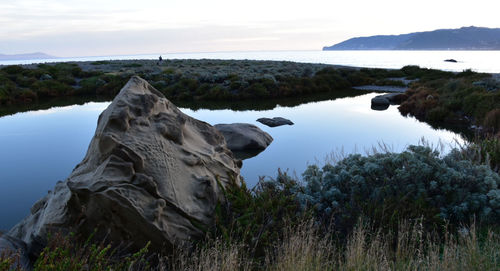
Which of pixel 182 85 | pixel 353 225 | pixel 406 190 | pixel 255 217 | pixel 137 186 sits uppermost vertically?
pixel 182 85

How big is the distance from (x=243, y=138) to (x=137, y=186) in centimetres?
951

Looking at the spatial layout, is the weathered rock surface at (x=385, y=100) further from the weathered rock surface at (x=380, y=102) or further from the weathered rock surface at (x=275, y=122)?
the weathered rock surface at (x=275, y=122)

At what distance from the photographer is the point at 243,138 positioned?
1507 cm

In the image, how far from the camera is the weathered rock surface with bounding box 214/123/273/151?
14961 mm

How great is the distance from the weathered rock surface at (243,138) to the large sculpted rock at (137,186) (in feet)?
24.7

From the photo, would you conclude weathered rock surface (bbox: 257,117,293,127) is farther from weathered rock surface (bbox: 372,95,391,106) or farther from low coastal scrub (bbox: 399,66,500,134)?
weathered rock surface (bbox: 372,95,391,106)

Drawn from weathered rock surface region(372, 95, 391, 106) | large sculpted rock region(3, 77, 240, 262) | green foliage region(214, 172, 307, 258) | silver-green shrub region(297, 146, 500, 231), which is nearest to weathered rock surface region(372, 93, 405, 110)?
weathered rock surface region(372, 95, 391, 106)

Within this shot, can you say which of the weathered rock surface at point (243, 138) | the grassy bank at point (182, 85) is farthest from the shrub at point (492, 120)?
the grassy bank at point (182, 85)

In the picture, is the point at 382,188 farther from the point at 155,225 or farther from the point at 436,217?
the point at 155,225

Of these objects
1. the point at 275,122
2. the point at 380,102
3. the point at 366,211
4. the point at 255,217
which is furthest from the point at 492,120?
the point at 255,217

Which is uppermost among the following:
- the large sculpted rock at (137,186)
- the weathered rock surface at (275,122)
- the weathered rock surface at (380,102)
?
the large sculpted rock at (137,186)

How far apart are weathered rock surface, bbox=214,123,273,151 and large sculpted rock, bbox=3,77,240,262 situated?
7517 millimetres

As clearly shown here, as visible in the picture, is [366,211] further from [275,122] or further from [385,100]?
[385,100]

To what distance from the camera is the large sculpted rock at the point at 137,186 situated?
5.50 meters
